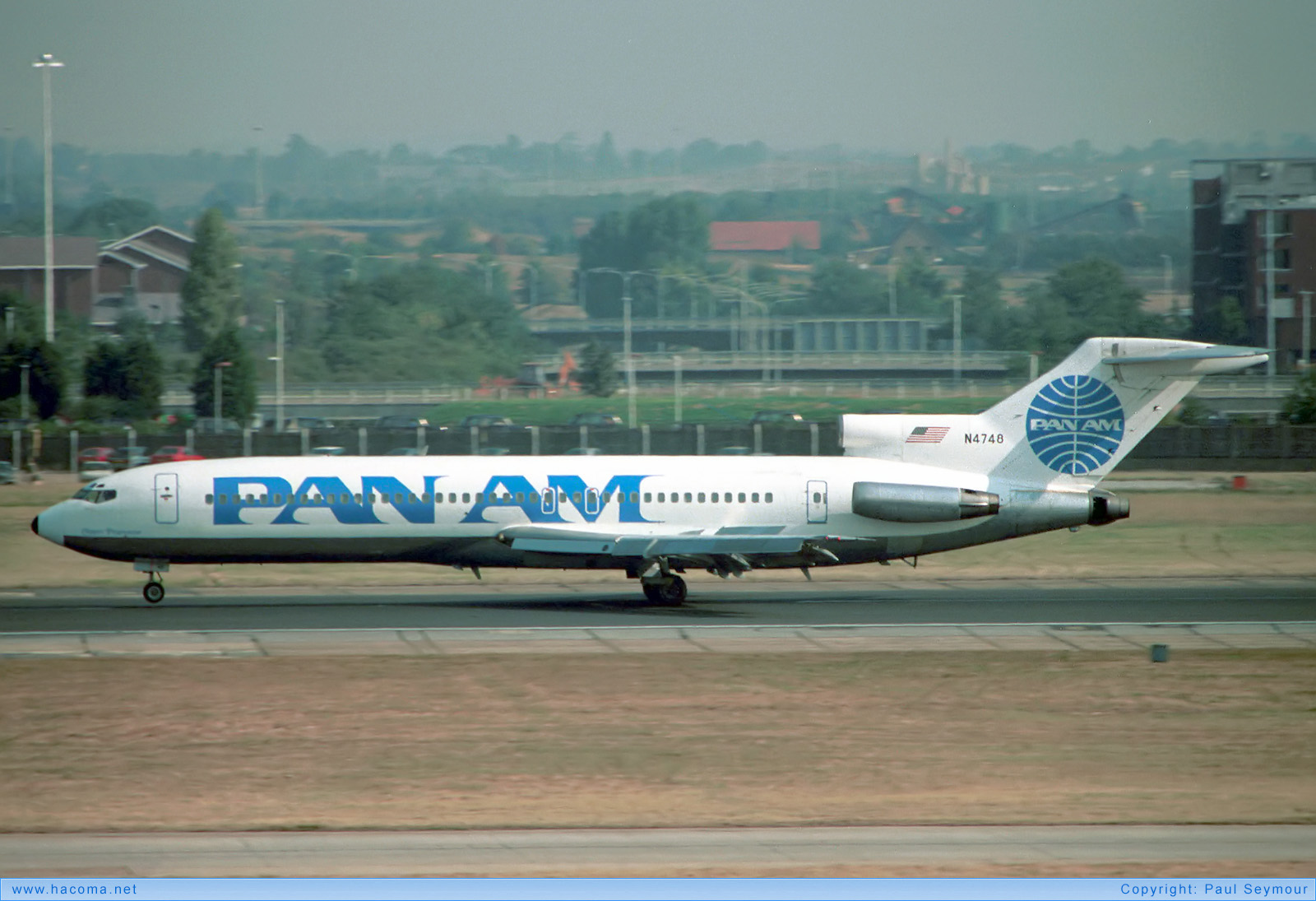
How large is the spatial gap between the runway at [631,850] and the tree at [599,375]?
103 m

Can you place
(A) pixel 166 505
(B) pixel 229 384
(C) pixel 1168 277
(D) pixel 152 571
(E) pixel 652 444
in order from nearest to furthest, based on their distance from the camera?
1. (A) pixel 166 505
2. (D) pixel 152 571
3. (E) pixel 652 444
4. (B) pixel 229 384
5. (C) pixel 1168 277

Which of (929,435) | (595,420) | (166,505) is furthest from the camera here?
(595,420)

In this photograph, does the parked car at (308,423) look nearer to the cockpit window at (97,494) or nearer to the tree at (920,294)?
the cockpit window at (97,494)

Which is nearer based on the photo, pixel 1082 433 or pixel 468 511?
pixel 468 511

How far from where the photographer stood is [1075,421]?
35031 millimetres

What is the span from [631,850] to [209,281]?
143278 mm

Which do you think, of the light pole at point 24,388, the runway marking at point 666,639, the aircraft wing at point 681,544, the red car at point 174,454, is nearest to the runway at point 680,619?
the runway marking at point 666,639

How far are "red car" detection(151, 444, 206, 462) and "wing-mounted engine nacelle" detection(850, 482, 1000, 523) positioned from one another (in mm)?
40906

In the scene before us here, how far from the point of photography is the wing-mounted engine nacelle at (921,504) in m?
34.0

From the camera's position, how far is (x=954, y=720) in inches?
882

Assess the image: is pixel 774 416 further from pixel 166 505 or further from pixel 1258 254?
pixel 166 505

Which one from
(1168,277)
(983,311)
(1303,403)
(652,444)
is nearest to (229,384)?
(652,444)

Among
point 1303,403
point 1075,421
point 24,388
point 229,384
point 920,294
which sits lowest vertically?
point 1303,403

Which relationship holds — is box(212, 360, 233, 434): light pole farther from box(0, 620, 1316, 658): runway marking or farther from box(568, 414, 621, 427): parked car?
box(0, 620, 1316, 658): runway marking
